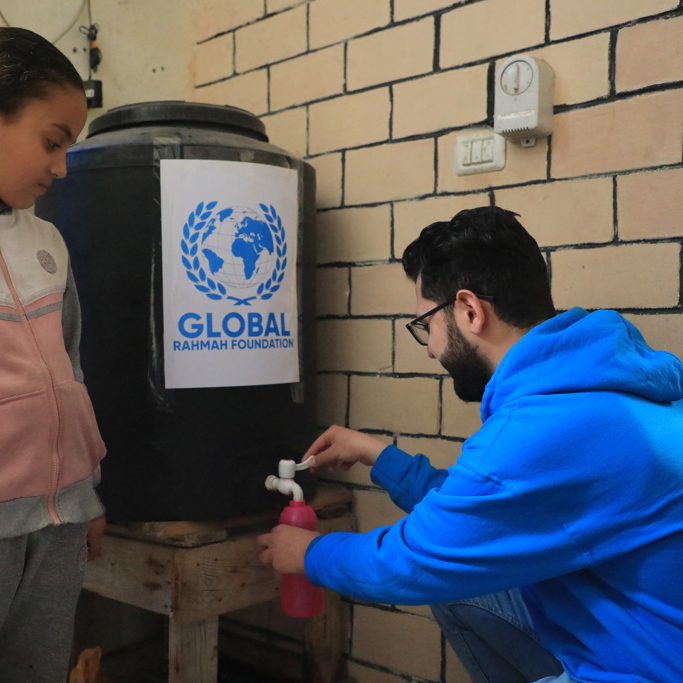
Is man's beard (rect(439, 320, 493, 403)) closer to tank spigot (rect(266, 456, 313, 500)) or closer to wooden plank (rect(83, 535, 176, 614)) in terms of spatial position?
tank spigot (rect(266, 456, 313, 500))

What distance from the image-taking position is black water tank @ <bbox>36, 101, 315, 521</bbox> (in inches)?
51.4

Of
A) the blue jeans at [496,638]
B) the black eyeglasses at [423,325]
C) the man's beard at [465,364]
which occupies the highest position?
the black eyeglasses at [423,325]

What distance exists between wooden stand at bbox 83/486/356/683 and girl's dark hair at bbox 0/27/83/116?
0.73 metres

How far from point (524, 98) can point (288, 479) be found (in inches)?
32.0

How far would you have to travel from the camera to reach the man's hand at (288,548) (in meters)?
1.13

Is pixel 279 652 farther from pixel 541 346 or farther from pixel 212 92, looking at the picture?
pixel 212 92

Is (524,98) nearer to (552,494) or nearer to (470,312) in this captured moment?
(470,312)

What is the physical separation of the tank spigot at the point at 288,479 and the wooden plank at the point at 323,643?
41 centimetres

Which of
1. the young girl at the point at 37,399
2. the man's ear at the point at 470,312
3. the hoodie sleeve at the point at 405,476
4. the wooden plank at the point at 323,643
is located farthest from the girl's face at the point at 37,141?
the wooden plank at the point at 323,643

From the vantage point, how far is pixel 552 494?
2.87 ft

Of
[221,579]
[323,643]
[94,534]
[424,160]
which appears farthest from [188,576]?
[424,160]

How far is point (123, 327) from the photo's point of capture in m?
1.32

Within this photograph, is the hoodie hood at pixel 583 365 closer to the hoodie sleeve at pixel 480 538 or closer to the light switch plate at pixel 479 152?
the hoodie sleeve at pixel 480 538

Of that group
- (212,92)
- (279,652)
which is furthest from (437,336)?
(212,92)
